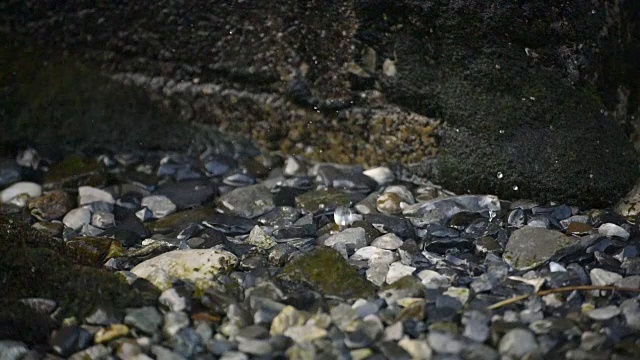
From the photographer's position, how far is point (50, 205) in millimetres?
3203

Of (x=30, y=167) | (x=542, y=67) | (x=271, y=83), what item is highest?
(x=542, y=67)

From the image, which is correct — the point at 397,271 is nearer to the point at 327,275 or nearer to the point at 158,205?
the point at 327,275

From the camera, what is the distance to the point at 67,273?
238 centimetres

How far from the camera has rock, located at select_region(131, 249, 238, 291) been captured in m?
2.48

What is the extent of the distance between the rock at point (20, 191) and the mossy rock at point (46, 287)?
2.84 feet

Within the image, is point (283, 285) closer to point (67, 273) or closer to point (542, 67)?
point (67, 273)

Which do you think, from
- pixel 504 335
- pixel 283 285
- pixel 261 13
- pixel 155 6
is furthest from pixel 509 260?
pixel 155 6

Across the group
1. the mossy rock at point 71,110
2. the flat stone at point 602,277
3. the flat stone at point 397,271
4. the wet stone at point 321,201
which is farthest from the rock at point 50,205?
the flat stone at point 602,277

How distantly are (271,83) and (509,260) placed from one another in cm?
139

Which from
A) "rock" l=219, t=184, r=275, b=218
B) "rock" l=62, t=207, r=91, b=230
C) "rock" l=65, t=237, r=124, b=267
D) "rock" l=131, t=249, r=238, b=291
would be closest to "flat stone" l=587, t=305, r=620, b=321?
"rock" l=131, t=249, r=238, b=291

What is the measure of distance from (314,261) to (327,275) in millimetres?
82

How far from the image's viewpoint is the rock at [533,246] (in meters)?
2.57

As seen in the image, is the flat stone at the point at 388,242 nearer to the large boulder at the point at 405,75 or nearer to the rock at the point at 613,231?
the large boulder at the point at 405,75

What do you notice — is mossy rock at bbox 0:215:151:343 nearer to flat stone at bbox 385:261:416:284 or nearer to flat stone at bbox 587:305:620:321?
flat stone at bbox 385:261:416:284
